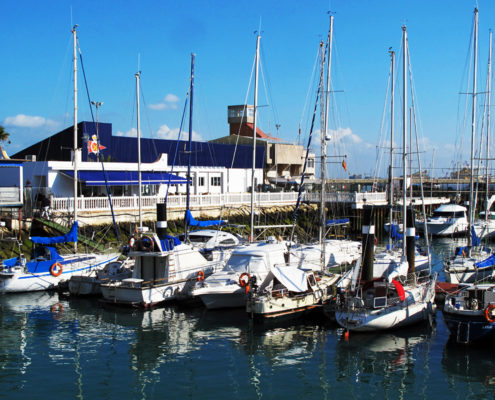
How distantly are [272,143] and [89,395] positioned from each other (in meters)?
55.7

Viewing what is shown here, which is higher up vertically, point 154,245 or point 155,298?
point 154,245

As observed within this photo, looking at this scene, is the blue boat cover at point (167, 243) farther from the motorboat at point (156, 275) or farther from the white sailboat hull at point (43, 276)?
the white sailboat hull at point (43, 276)

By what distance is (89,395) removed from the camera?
17062 mm

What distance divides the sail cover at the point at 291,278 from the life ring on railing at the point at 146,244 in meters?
6.70

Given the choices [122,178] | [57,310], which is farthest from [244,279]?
[122,178]

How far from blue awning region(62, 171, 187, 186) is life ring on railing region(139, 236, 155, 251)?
14093 millimetres

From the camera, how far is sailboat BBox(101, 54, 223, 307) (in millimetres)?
27547

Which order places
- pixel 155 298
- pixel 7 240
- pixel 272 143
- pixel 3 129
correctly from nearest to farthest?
pixel 155 298 < pixel 7 240 < pixel 3 129 < pixel 272 143

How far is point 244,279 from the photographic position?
87.9ft

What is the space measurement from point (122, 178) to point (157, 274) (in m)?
20.7

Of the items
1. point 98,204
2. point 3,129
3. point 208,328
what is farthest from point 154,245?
point 3,129

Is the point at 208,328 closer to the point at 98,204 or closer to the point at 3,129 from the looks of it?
the point at 98,204

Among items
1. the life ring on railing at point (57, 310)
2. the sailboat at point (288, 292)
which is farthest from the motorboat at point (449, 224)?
the life ring on railing at point (57, 310)

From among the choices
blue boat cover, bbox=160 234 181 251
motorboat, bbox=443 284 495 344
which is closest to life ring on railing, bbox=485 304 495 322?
motorboat, bbox=443 284 495 344
